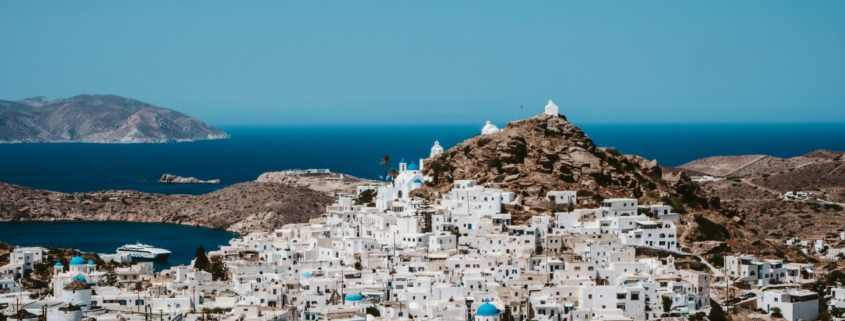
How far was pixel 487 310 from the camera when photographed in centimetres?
4516

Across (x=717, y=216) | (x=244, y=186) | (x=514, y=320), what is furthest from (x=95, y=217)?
(x=514, y=320)

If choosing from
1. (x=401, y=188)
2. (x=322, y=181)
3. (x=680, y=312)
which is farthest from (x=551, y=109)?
(x=322, y=181)

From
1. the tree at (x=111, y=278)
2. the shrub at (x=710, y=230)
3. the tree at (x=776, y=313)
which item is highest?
the shrub at (x=710, y=230)

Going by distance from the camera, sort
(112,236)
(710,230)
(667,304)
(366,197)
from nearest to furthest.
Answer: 1. (667,304)
2. (710,230)
3. (366,197)
4. (112,236)

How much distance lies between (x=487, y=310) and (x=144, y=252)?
1666 inches

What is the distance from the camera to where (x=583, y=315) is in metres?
46.8

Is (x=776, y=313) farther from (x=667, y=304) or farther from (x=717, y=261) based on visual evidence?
(x=717, y=261)

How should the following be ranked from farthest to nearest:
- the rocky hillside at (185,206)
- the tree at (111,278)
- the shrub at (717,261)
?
the rocky hillside at (185,206) < the shrub at (717,261) < the tree at (111,278)

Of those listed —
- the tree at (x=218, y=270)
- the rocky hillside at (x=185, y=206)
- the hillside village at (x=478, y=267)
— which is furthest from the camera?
the rocky hillside at (x=185, y=206)

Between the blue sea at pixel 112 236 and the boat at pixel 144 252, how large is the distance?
2.27ft

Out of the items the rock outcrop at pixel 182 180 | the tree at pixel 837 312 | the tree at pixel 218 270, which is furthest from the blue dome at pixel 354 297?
the rock outcrop at pixel 182 180

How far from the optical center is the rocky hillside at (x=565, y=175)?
218 feet

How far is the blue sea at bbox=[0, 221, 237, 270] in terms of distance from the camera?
88.3m

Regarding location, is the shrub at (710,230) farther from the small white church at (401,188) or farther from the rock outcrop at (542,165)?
the small white church at (401,188)
